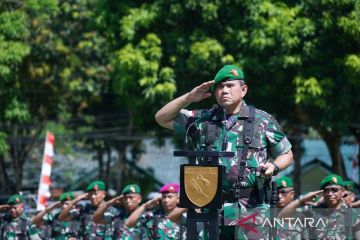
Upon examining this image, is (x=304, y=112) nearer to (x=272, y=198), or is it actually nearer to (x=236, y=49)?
(x=236, y=49)

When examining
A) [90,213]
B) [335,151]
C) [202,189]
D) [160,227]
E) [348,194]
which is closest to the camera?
[202,189]

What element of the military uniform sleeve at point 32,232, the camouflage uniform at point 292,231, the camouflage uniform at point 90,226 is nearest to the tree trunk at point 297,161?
the camouflage uniform at point 90,226

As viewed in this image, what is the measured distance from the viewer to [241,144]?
5.60 m

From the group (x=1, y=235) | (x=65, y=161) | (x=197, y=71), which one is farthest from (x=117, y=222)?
(x=65, y=161)

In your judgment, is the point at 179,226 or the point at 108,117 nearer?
the point at 179,226

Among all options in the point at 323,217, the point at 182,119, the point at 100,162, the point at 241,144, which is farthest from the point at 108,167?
the point at 241,144

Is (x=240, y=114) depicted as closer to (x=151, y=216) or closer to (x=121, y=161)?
(x=151, y=216)

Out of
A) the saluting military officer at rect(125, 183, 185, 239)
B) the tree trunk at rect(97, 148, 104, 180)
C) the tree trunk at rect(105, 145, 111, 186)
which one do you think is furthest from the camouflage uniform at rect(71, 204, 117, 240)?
the tree trunk at rect(97, 148, 104, 180)

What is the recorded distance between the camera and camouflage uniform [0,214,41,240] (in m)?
12.1

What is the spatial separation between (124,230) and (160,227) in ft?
2.60

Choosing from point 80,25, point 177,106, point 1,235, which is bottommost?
point 1,235

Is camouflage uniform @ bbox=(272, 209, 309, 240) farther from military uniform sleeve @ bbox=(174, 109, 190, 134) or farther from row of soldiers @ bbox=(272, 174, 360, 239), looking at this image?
military uniform sleeve @ bbox=(174, 109, 190, 134)

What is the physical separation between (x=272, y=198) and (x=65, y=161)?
56.9 feet

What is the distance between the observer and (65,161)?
22656 mm
